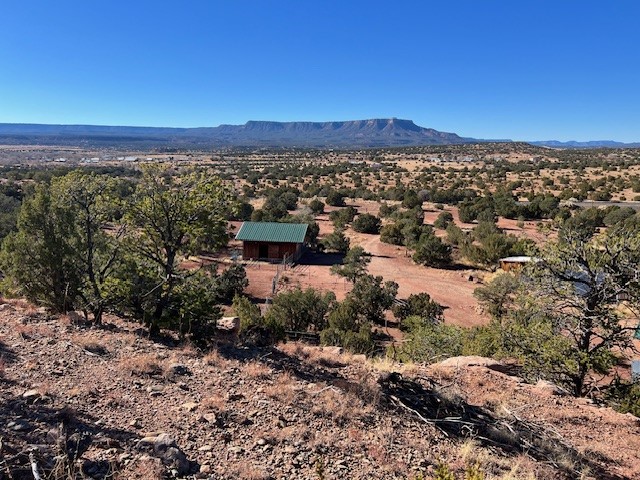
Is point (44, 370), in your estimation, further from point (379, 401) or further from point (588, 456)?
point (588, 456)

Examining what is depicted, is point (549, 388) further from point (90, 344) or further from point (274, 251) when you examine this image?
point (274, 251)

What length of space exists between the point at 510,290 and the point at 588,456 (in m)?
15.6

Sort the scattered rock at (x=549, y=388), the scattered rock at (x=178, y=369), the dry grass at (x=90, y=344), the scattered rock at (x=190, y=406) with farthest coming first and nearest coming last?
the scattered rock at (x=549, y=388) < the dry grass at (x=90, y=344) < the scattered rock at (x=178, y=369) < the scattered rock at (x=190, y=406)

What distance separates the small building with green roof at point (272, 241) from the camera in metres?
33.0

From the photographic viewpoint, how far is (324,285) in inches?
1067

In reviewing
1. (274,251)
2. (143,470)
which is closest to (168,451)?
(143,470)

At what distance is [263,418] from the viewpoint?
6.64 metres

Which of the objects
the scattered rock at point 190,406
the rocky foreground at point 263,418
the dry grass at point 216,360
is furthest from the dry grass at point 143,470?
the dry grass at point 216,360

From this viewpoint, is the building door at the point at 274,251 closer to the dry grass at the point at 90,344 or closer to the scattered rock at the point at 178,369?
the dry grass at the point at 90,344

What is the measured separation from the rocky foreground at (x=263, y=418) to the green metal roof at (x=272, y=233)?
2320 cm

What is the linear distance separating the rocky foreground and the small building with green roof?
75.7ft

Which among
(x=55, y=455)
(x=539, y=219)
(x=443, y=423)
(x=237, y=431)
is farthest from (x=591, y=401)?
(x=539, y=219)

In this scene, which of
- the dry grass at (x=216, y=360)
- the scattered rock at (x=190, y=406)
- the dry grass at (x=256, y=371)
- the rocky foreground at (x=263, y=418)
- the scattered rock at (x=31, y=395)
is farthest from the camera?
the dry grass at (x=216, y=360)

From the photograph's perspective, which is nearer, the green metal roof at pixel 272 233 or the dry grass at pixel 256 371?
the dry grass at pixel 256 371
